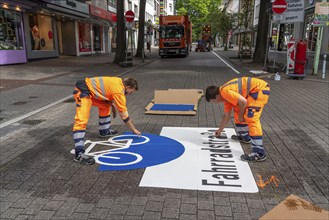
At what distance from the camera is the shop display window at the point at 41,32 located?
69.0 feet

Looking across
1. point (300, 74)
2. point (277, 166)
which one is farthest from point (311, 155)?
point (300, 74)

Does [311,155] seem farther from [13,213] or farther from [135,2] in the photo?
[135,2]

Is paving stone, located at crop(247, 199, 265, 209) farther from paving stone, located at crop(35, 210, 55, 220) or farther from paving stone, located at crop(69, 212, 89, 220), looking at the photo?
paving stone, located at crop(35, 210, 55, 220)

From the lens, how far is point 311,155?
15.6 feet

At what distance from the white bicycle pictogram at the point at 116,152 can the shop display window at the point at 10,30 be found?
14639 mm

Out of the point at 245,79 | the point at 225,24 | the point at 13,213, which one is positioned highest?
the point at 225,24

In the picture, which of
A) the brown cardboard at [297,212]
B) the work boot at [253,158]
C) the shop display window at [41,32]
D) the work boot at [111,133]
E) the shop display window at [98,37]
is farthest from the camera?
the shop display window at [98,37]

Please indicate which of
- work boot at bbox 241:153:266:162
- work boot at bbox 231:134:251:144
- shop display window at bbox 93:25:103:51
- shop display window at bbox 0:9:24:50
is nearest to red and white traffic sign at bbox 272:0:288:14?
work boot at bbox 231:134:251:144

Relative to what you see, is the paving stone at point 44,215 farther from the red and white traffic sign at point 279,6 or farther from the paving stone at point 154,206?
the red and white traffic sign at point 279,6

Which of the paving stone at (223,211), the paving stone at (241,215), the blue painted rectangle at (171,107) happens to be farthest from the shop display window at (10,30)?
the paving stone at (241,215)

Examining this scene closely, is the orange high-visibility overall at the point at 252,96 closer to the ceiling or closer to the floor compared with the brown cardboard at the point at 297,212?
closer to the ceiling

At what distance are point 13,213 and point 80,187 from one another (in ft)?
2.61

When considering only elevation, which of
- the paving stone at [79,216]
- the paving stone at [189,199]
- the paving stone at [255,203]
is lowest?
the paving stone at [79,216]

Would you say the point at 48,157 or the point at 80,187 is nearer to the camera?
the point at 80,187
